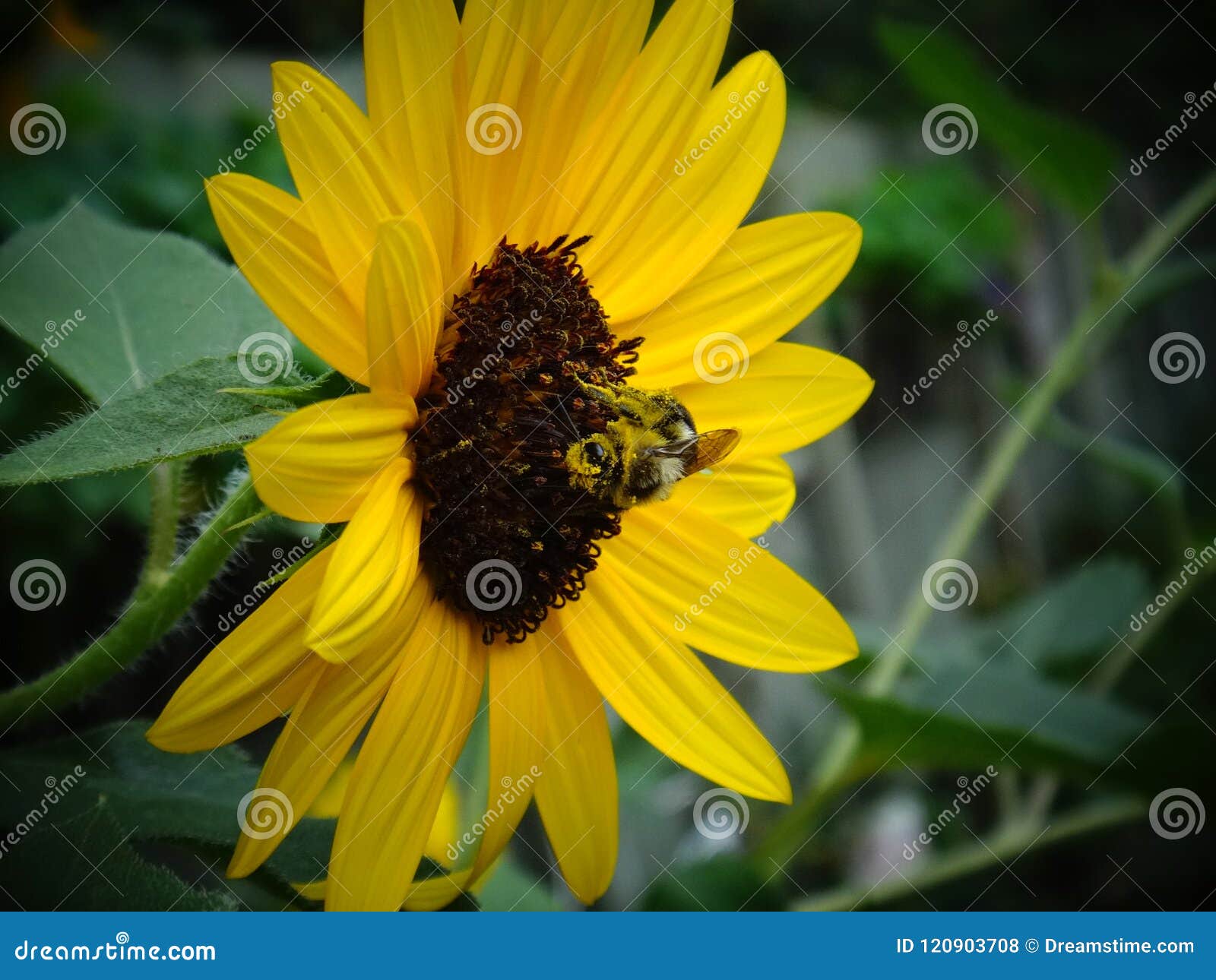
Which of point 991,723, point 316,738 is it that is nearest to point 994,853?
point 991,723

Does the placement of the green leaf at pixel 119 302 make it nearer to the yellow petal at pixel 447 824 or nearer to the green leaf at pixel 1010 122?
the yellow petal at pixel 447 824

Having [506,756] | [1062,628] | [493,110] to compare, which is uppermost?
[1062,628]

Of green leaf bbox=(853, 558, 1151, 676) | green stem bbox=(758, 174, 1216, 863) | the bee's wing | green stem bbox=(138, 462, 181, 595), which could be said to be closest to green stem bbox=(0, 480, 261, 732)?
green stem bbox=(138, 462, 181, 595)

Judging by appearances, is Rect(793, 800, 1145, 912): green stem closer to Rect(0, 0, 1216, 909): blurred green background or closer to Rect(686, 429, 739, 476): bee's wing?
Rect(0, 0, 1216, 909): blurred green background

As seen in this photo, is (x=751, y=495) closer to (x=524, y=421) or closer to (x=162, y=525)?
(x=524, y=421)

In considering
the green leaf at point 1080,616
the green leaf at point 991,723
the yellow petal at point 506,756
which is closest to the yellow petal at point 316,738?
the yellow petal at point 506,756
